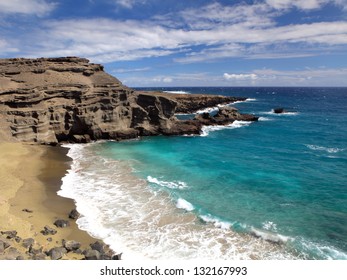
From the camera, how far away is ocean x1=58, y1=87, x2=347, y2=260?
17.0 meters

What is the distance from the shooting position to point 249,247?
16.9m

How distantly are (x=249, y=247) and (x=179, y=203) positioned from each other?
6.74 m

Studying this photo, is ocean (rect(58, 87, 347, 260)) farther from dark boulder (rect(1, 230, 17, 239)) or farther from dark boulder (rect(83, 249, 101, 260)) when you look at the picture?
dark boulder (rect(1, 230, 17, 239))

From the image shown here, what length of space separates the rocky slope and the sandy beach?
5.40m

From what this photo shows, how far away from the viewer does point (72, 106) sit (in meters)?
42.5

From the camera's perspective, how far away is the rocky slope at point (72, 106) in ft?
129

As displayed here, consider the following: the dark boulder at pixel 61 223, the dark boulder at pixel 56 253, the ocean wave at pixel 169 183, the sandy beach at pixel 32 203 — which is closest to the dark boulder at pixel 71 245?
the sandy beach at pixel 32 203

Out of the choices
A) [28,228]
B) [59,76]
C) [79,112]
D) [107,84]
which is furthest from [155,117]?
[28,228]

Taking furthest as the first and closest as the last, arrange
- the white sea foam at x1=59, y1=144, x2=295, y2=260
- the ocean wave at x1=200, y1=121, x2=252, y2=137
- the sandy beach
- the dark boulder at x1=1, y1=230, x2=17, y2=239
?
the ocean wave at x1=200, y1=121, x2=252, y2=137 → the dark boulder at x1=1, y1=230, x2=17, y2=239 → the white sea foam at x1=59, y1=144, x2=295, y2=260 → the sandy beach

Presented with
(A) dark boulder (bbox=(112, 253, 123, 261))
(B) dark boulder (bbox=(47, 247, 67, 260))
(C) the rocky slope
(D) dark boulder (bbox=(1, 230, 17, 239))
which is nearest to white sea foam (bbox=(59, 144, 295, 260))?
(A) dark boulder (bbox=(112, 253, 123, 261))

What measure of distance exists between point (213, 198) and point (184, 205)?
8.90ft

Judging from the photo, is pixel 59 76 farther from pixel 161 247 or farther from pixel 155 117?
pixel 161 247

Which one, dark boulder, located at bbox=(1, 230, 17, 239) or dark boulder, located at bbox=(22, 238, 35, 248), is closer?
dark boulder, located at bbox=(22, 238, 35, 248)

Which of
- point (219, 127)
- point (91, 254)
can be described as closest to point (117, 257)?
point (91, 254)
